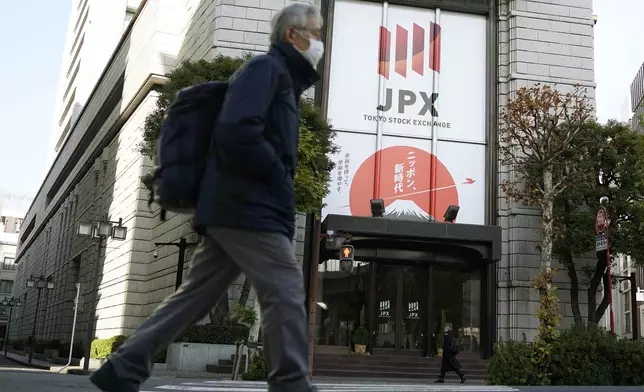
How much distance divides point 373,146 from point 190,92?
18045mm

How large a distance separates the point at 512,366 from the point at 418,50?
1354 cm

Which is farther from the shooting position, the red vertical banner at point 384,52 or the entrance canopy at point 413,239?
the red vertical banner at point 384,52

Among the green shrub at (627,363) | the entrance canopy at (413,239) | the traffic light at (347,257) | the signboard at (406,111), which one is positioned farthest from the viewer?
the signboard at (406,111)

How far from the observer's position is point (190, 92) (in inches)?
114

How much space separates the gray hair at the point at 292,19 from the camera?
2930 millimetres

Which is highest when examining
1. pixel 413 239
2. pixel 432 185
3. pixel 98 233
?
pixel 432 185

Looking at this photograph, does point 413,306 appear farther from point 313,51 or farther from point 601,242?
point 313,51

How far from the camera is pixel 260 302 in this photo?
2.74 metres

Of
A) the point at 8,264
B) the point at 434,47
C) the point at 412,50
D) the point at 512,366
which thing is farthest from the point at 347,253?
A: the point at 8,264

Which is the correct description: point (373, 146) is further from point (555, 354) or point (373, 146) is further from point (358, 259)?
point (555, 354)

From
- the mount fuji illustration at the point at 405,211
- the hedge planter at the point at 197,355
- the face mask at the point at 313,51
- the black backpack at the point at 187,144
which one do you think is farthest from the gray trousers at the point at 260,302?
the mount fuji illustration at the point at 405,211

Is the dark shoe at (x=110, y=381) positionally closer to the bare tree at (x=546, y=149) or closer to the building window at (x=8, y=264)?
the bare tree at (x=546, y=149)

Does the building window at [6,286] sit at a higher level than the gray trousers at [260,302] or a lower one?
higher

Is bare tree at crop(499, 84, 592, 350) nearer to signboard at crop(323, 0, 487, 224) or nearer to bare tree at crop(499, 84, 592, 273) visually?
bare tree at crop(499, 84, 592, 273)
